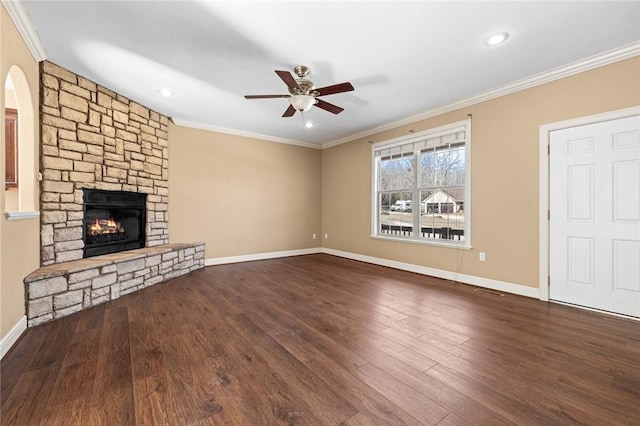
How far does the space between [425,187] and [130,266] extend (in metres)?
4.74

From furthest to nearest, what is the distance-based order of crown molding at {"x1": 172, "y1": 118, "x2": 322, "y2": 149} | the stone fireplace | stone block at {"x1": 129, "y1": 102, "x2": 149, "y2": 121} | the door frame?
crown molding at {"x1": 172, "y1": 118, "x2": 322, "y2": 149}
stone block at {"x1": 129, "y1": 102, "x2": 149, "y2": 121}
the door frame
the stone fireplace

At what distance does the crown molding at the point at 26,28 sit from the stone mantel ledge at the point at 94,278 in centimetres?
226

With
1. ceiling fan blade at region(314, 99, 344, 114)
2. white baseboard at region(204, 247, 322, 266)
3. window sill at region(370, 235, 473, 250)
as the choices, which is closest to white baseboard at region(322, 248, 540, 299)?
window sill at region(370, 235, 473, 250)

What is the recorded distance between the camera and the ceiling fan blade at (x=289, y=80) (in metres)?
2.47

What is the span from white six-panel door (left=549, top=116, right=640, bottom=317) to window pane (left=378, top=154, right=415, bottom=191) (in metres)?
2.09

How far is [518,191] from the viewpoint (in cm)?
357

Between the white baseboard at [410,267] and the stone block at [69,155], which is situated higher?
the stone block at [69,155]

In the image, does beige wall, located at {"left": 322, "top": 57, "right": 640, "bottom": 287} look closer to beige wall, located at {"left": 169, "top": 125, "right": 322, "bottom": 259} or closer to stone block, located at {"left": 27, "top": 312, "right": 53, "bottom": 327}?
beige wall, located at {"left": 169, "top": 125, "right": 322, "bottom": 259}

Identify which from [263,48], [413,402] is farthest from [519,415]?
[263,48]

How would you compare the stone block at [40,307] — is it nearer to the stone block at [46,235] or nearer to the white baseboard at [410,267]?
the stone block at [46,235]

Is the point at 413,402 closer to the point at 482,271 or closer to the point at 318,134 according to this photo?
the point at 482,271

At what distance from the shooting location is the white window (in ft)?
13.9

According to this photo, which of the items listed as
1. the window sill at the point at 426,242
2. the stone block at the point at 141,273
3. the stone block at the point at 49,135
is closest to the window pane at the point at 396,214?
the window sill at the point at 426,242

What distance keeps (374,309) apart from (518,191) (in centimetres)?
253
